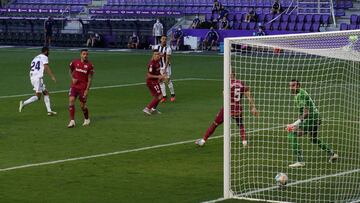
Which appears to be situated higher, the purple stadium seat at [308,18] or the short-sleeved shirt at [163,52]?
the short-sleeved shirt at [163,52]

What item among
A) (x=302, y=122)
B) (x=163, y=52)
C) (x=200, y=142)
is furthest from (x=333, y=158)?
(x=163, y=52)

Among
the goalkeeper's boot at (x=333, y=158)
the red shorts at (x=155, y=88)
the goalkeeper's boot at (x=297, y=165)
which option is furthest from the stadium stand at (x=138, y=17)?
the goalkeeper's boot at (x=297, y=165)

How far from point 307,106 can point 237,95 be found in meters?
1.93

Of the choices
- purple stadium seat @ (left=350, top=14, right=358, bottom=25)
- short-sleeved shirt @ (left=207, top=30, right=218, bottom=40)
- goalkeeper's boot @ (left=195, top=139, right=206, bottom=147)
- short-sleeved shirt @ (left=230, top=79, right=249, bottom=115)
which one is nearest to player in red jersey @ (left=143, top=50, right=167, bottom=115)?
goalkeeper's boot @ (left=195, top=139, right=206, bottom=147)

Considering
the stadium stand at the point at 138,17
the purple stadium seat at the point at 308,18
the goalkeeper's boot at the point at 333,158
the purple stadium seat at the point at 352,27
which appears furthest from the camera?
the stadium stand at the point at 138,17

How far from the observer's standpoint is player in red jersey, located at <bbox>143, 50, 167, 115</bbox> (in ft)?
90.7

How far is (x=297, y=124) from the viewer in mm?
18469

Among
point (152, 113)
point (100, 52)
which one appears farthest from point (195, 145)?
point (100, 52)

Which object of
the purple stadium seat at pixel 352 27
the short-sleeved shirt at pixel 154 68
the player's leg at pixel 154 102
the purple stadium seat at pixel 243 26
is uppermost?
the short-sleeved shirt at pixel 154 68

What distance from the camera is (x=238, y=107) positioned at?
Answer: 67.1 ft

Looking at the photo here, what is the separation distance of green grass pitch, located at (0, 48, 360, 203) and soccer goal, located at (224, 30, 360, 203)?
111mm

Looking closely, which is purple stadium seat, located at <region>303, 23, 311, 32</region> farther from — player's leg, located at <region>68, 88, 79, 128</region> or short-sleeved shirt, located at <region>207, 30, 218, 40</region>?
player's leg, located at <region>68, 88, 79, 128</region>

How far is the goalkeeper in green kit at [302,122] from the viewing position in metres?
18.5

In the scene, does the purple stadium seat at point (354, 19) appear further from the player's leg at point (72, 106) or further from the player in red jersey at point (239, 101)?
the player in red jersey at point (239, 101)
